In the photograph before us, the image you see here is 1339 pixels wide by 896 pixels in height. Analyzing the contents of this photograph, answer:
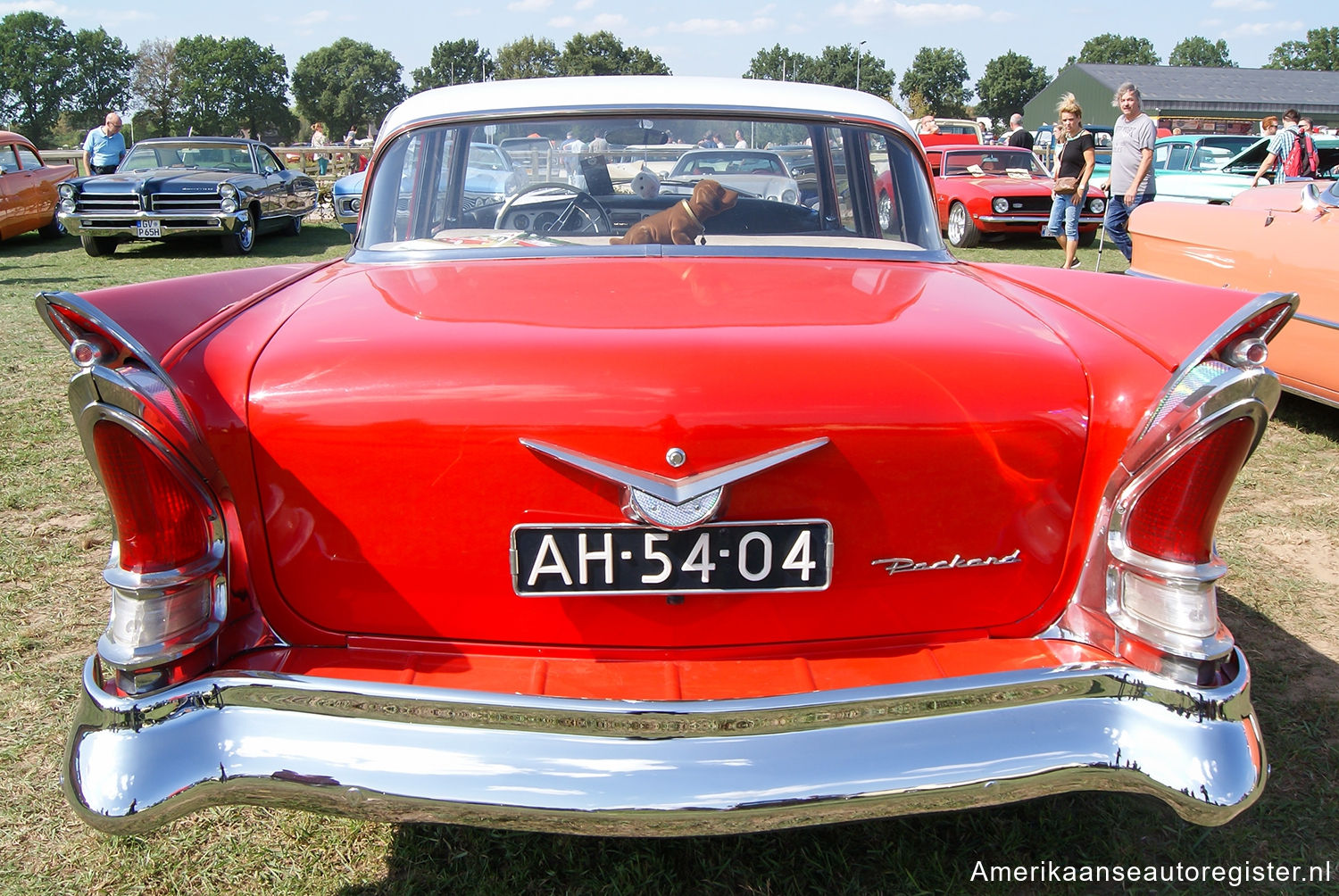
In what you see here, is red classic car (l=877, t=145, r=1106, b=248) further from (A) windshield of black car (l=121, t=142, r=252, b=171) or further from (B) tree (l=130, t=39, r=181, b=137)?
(B) tree (l=130, t=39, r=181, b=137)

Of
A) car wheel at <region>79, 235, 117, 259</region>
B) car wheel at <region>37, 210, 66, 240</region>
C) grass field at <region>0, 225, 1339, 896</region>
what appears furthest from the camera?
car wheel at <region>37, 210, 66, 240</region>

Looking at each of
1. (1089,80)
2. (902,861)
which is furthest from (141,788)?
(1089,80)

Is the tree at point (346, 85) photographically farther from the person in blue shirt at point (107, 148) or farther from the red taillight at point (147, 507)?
the red taillight at point (147, 507)

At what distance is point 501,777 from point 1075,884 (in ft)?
4.37

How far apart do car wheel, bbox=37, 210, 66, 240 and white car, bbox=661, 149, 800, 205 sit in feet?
44.8

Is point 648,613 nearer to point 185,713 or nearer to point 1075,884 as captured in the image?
point 185,713

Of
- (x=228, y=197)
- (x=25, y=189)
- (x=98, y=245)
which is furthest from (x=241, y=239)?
(x=25, y=189)

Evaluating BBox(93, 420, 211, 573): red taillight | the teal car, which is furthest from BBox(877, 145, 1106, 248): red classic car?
BBox(93, 420, 211, 573): red taillight

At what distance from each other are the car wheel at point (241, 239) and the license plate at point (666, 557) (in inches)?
450

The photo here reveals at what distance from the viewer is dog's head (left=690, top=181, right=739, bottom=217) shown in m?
2.74

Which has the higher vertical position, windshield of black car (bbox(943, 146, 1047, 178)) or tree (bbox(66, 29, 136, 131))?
tree (bbox(66, 29, 136, 131))

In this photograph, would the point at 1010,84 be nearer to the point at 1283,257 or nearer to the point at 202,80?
the point at 202,80

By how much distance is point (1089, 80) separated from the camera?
63.1m

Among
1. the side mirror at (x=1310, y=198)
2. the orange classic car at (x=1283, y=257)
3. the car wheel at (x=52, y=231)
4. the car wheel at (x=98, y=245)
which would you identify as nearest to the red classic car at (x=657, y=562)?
the orange classic car at (x=1283, y=257)
